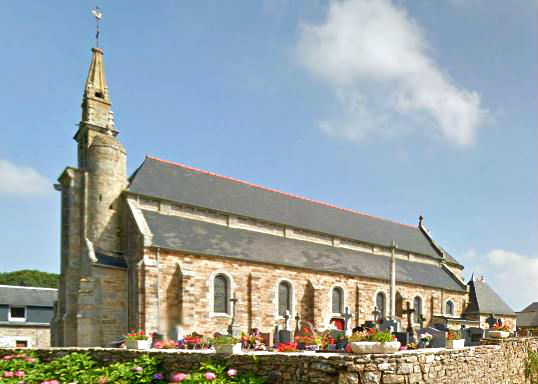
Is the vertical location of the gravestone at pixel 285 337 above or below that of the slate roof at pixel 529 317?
above

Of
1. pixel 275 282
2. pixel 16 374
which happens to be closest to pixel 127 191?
pixel 275 282

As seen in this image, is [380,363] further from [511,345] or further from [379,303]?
[379,303]

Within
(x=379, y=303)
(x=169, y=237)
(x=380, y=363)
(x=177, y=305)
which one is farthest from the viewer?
(x=379, y=303)

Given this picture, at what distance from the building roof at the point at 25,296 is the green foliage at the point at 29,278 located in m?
35.2

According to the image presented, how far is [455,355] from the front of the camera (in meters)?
9.59

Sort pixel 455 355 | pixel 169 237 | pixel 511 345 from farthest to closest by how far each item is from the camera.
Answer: pixel 169 237 → pixel 511 345 → pixel 455 355

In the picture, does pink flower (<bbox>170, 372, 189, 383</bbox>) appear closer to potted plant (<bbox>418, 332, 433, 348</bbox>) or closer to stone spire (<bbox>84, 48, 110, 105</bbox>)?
potted plant (<bbox>418, 332, 433, 348</bbox>)

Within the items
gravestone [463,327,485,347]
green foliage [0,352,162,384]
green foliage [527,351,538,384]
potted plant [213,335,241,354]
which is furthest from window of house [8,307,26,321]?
green foliage [527,351,538,384]

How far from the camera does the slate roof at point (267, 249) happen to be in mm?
22750

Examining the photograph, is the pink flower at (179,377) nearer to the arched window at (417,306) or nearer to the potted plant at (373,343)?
the potted plant at (373,343)

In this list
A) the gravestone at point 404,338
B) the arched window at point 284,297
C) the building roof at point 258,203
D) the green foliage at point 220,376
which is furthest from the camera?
the building roof at point 258,203

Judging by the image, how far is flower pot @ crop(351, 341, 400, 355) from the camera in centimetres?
763

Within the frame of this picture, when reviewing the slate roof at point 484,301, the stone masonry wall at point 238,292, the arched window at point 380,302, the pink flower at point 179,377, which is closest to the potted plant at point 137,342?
the pink flower at point 179,377

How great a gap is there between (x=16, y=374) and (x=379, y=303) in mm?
23989
